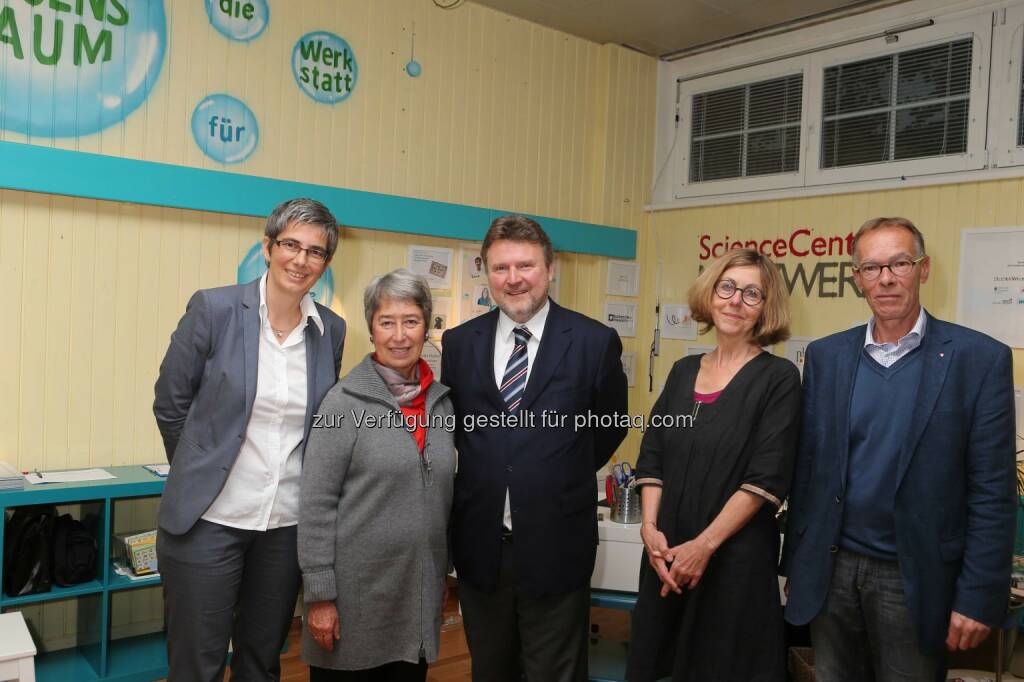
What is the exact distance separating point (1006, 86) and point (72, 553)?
15.3 ft

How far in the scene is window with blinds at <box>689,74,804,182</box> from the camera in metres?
4.77

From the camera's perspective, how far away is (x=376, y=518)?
6.75 feet

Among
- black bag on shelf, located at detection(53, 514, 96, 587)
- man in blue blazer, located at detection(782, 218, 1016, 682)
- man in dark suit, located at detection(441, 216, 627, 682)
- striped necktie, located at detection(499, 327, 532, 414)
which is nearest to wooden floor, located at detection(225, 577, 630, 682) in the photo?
black bag on shelf, located at detection(53, 514, 96, 587)

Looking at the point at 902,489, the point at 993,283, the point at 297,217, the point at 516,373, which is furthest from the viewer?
the point at 993,283

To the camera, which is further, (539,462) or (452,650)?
(452,650)

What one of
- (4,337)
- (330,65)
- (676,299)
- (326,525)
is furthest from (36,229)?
(676,299)

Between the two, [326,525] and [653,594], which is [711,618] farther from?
[326,525]

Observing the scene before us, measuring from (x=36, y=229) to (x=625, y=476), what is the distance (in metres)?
2.60

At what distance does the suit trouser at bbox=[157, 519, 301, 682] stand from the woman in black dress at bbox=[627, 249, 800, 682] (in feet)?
3.14

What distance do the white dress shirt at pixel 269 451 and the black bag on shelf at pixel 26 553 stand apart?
4.66 ft

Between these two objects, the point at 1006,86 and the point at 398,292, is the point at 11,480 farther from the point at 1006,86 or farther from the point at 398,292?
the point at 1006,86

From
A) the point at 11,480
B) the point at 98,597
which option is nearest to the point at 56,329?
the point at 11,480

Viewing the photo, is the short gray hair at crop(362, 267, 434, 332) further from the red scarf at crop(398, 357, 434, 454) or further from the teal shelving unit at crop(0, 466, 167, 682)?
the teal shelving unit at crop(0, 466, 167, 682)

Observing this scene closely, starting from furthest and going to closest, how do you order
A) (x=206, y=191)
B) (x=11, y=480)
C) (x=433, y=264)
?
(x=433, y=264) → (x=206, y=191) → (x=11, y=480)
